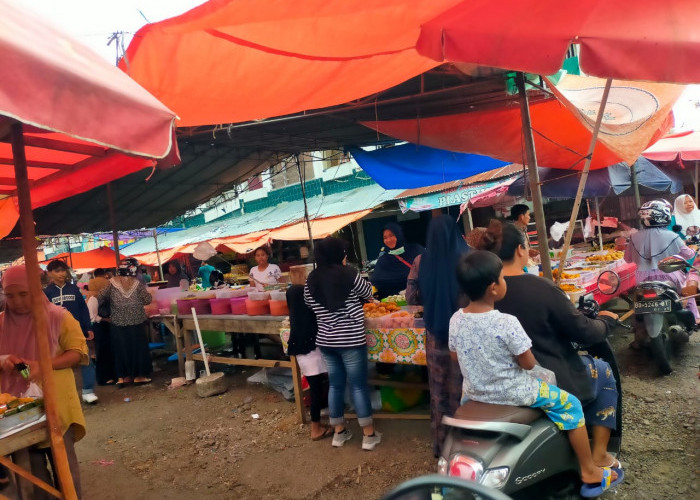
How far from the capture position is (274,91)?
4.26 metres

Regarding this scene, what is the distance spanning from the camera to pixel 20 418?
251 centimetres

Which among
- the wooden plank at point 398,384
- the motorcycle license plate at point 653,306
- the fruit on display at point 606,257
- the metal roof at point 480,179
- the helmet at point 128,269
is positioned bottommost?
the wooden plank at point 398,384

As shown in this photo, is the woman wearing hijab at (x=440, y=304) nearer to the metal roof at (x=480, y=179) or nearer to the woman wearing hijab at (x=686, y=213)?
Result: the woman wearing hijab at (x=686, y=213)

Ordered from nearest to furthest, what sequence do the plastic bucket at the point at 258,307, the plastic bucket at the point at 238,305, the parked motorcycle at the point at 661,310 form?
the parked motorcycle at the point at 661,310
the plastic bucket at the point at 258,307
the plastic bucket at the point at 238,305

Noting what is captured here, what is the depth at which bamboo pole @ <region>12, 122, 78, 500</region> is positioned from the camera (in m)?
2.42

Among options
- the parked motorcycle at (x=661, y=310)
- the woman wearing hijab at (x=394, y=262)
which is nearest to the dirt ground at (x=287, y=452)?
the parked motorcycle at (x=661, y=310)

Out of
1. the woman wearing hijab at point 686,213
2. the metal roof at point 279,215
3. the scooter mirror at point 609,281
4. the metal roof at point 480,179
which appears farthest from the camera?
the metal roof at point 279,215

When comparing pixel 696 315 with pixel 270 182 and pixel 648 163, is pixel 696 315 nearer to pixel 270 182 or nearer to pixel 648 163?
pixel 648 163

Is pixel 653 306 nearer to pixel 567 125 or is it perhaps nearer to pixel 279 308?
pixel 567 125

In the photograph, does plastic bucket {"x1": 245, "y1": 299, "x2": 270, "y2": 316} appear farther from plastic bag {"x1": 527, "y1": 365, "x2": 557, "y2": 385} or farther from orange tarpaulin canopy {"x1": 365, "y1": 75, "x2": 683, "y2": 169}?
plastic bag {"x1": 527, "y1": 365, "x2": 557, "y2": 385}

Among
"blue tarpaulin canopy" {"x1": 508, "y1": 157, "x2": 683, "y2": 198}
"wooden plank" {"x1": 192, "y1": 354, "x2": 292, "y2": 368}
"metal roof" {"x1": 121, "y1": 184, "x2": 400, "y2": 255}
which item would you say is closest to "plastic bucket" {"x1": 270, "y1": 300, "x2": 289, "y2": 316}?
"wooden plank" {"x1": 192, "y1": 354, "x2": 292, "y2": 368}

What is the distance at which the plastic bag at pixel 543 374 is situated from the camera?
2527 millimetres

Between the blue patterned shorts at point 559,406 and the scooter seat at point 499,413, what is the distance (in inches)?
2.1

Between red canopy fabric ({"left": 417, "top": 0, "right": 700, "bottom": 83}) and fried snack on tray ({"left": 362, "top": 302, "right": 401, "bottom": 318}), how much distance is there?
7.79ft
